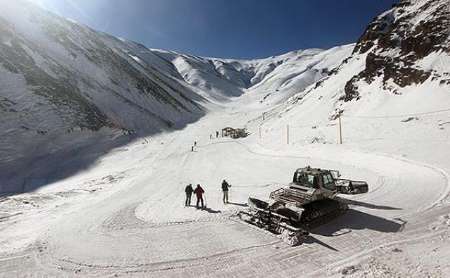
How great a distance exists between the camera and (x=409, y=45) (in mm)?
46625

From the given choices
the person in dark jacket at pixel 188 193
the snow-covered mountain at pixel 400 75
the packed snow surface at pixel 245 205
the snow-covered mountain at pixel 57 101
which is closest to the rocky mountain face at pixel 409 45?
the snow-covered mountain at pixel 400 75

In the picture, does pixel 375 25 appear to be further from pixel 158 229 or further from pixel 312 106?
pixel 158 229

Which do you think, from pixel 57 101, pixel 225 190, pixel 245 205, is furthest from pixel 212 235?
pixel 57 101

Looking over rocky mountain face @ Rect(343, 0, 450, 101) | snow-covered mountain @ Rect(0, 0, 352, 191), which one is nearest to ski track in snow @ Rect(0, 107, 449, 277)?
snow-covered mountain @ Rect(0, 0, 352, 191)

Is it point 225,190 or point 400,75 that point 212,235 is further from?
point 400,75

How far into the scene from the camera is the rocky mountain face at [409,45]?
138 feet

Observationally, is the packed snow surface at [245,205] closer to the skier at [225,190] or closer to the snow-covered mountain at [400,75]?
the snow-covered mountain at [400,75]

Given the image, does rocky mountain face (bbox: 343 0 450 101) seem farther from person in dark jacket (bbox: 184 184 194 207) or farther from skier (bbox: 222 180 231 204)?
person in dark jacket (bbox: 184 184 194 207)

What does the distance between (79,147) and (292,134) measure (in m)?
27.0

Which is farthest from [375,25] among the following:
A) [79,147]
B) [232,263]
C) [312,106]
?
[232,263]

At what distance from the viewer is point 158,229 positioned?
48.5 feet

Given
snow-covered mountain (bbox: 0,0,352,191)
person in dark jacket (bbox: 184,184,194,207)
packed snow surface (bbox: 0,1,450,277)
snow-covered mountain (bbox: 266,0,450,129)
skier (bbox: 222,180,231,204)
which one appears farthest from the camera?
snow-covered mountain (bbox: 266,0,450,129)

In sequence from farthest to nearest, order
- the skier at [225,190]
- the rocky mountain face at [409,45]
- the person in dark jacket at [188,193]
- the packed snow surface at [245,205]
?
the rocky mountain face at [409,45], the person in dark jacket at [188,193], the skier at [225,190], the packed snow surface at [245,205]

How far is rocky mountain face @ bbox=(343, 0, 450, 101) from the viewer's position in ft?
138
